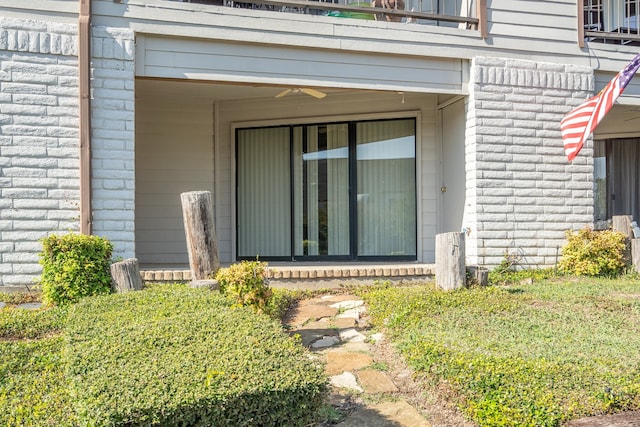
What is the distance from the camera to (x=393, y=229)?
8555mm

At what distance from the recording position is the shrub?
176 inches

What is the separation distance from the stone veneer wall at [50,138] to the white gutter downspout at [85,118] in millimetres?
90

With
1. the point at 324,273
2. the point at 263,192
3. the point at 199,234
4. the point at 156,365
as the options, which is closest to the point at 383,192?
the point at 263,192

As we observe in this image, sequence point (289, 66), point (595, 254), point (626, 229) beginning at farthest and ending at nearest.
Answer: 1. point (626, 229)
2. point (595, 254)
3. point (289, 66)

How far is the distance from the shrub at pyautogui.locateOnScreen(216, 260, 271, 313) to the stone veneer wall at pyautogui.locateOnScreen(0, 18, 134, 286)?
226cm

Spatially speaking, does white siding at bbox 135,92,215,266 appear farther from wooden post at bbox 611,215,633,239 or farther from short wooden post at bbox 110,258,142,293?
wooden post at bbox 611,215,633,239

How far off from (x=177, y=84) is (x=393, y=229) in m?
4.01

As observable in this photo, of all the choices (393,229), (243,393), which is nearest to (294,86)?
(393,229)

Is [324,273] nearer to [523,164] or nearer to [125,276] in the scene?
[125,276]

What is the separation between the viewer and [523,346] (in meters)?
3.68

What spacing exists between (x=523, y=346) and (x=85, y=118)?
5.20 meters

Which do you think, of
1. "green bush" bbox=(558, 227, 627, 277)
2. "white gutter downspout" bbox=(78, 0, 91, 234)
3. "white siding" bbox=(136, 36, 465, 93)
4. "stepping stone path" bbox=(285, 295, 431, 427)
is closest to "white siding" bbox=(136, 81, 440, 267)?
"white siding" bbox=(136, 36, 465, 93)

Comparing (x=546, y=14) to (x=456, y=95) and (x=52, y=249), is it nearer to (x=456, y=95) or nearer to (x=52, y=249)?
(x=456, y=95)

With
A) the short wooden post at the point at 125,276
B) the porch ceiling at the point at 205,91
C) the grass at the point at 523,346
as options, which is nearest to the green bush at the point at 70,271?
the short wooden post at the point at 125,276
